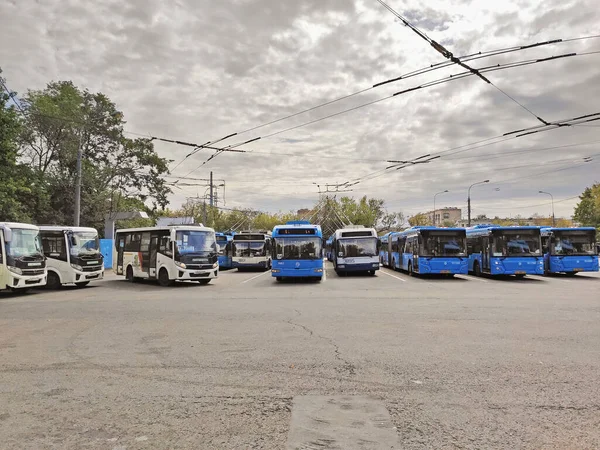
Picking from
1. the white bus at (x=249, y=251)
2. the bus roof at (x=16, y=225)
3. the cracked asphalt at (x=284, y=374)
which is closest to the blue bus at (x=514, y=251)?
the cracked asphalt at (x=284, y=374)

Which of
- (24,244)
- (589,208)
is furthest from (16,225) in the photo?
(589,208)

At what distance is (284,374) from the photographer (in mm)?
5922

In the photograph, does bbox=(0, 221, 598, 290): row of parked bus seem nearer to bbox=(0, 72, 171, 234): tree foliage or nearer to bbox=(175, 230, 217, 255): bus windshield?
bbox=(175, 230, 217, 255): bus windshield

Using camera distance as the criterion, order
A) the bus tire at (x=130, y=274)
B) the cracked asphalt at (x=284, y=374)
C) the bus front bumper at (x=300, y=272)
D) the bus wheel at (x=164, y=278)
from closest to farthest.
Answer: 1. the cracked asphalt at (x=284, y=374)
2. the bus wheel at (x=164, y=278)
3. the bus front bumper at (x=300, y=272)
4. the bus tire at (x=130, y=274)

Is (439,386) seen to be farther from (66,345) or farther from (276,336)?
(66,345)

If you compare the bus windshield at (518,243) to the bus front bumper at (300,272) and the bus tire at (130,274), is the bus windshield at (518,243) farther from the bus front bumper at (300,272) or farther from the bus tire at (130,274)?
the bus tire at (130,274)

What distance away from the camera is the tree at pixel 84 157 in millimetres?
36062

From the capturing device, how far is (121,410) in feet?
15.4

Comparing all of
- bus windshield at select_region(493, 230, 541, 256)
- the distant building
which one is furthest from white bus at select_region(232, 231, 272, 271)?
the distant building

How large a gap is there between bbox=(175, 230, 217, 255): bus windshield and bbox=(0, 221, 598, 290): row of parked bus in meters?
0.04

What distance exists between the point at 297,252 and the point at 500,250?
987 centimetres

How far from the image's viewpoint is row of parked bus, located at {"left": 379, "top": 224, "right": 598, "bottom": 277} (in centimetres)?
2252

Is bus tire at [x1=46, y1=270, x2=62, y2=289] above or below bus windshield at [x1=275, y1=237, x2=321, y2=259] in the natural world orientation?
below

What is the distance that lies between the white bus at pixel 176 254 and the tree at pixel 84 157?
15.1 metres
